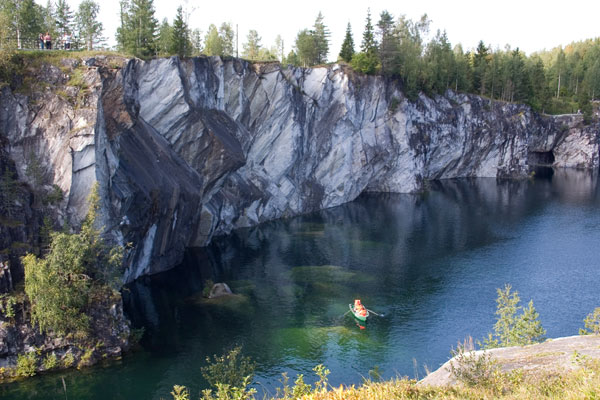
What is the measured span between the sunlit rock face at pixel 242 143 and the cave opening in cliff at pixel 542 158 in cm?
1107

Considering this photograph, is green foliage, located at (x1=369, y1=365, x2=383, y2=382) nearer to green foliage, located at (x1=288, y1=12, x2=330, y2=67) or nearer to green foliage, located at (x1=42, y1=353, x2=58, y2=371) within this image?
green foliage, located at (x1=42, y1=353, x2=58, y2=371)

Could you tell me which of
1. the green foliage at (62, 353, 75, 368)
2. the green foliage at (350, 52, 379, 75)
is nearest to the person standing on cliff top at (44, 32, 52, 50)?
the green foliage at (62, 353, 75, 368)

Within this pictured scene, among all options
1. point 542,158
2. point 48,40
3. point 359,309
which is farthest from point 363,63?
point 542,158

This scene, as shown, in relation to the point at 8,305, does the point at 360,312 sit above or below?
below

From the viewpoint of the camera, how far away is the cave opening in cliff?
132625 mm

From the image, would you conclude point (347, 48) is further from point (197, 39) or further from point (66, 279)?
point (66, 279)

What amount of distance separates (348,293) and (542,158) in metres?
109

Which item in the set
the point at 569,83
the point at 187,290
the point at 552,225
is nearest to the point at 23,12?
the point at 187,290

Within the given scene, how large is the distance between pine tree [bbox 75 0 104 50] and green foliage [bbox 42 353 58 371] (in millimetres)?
37215

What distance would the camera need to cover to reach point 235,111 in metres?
61.5

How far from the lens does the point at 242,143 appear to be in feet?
201

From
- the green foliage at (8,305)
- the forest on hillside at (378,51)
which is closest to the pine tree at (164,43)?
the forest on hillside at (378,51)

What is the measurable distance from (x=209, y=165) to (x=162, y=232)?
386 inches

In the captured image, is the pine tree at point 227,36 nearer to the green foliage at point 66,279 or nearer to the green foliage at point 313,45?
the green foliage at point 313,45
